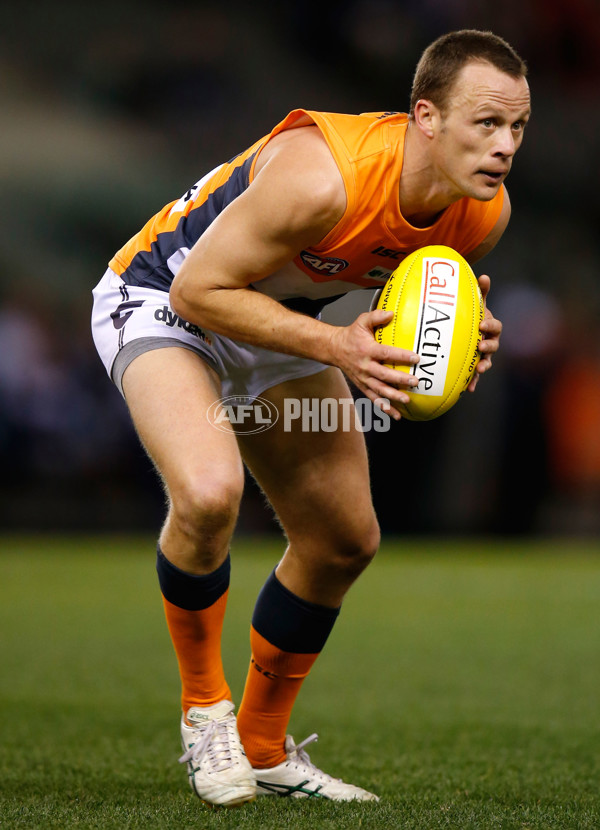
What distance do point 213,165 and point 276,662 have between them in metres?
9.59

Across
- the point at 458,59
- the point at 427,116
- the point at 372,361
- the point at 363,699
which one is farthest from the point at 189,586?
the point at 363,699

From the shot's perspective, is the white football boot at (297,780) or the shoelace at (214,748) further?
the white football boot at (297,780)

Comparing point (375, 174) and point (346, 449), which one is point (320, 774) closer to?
point (346, 449)

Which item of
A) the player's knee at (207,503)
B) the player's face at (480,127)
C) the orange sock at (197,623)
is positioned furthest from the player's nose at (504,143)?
the orange sock at (197,623)

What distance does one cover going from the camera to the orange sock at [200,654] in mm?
3041

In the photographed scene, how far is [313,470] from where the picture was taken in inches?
126

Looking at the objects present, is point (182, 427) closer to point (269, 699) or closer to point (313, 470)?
point (313, 470)

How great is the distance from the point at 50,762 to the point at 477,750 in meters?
1.48

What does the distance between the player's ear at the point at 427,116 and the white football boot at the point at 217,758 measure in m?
1.70

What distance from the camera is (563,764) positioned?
354cm

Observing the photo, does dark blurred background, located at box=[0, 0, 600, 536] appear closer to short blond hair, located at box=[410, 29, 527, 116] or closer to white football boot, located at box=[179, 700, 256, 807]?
white football boot, located at box=[179, 700, 256, 807]

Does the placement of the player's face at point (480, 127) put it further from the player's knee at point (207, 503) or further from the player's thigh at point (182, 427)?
the player's knee at point (207, 503)

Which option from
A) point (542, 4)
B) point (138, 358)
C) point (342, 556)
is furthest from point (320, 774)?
point (542, 4)

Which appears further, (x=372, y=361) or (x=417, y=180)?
(x=417, y=180)
